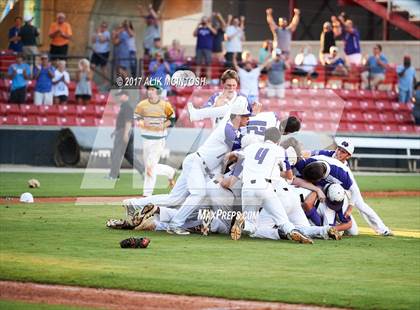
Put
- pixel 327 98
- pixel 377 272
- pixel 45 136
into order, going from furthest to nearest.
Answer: pixel 327 98 → pixel 45 136 → pixel 377 272

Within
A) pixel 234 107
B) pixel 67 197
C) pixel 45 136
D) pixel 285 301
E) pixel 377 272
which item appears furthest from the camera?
pixel 45 136

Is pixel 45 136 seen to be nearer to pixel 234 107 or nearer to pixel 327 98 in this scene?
pixel 327 98

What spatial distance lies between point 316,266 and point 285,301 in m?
2.27

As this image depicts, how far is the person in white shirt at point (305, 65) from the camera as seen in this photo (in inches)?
1344

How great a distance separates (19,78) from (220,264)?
1974 cm

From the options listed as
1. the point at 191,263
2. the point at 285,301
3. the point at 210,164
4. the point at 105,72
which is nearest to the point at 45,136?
the point at 105,72

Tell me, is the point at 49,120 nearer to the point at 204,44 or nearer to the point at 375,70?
the point at 204,44

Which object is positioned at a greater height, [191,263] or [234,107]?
[234,107]

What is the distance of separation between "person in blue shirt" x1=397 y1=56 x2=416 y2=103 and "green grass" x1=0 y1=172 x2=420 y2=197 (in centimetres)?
473

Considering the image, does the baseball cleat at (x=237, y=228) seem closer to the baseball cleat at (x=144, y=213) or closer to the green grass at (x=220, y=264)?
the green grass at (x=220, y=264)

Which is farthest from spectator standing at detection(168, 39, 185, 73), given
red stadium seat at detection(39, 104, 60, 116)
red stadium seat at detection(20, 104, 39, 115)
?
red stadium seat at detection(20, 104, 39, 115)

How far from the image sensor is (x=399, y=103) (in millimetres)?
34438

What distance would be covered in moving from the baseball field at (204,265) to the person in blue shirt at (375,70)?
16848mm

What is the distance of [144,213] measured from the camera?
50.9 feet
